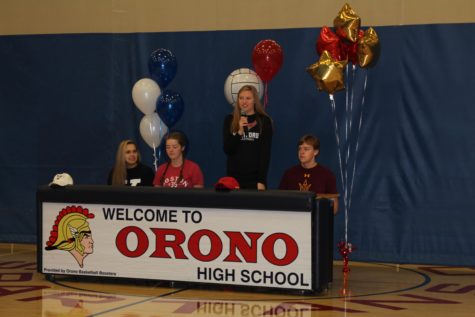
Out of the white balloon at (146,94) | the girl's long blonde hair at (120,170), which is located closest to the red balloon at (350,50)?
the white balloon at (146,94)

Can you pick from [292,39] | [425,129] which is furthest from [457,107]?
[292,39]

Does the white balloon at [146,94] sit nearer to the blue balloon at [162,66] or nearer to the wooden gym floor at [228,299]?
the blue balloon at [162,66]

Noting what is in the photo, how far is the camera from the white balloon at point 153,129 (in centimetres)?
888

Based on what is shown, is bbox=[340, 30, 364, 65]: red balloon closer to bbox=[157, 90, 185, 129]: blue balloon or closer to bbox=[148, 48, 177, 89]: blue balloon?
bbox=[157, 90, 185, 129]: blue balloon

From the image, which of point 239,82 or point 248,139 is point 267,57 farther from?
point 248,139

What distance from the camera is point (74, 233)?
7398 millimetres

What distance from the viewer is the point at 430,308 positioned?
→ 21.2 ft

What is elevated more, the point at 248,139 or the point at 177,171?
the point at 248,139

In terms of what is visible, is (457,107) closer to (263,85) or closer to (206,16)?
(263,85)

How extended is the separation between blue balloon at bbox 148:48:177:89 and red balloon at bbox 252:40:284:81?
875 millimetres

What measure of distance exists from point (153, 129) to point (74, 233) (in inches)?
71.1

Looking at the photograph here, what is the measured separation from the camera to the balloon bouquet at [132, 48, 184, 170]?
871cm

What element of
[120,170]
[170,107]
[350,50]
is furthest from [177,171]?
[350,50]

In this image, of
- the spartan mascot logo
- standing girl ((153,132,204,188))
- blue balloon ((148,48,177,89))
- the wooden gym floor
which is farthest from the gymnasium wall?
the spartan mascot logo
